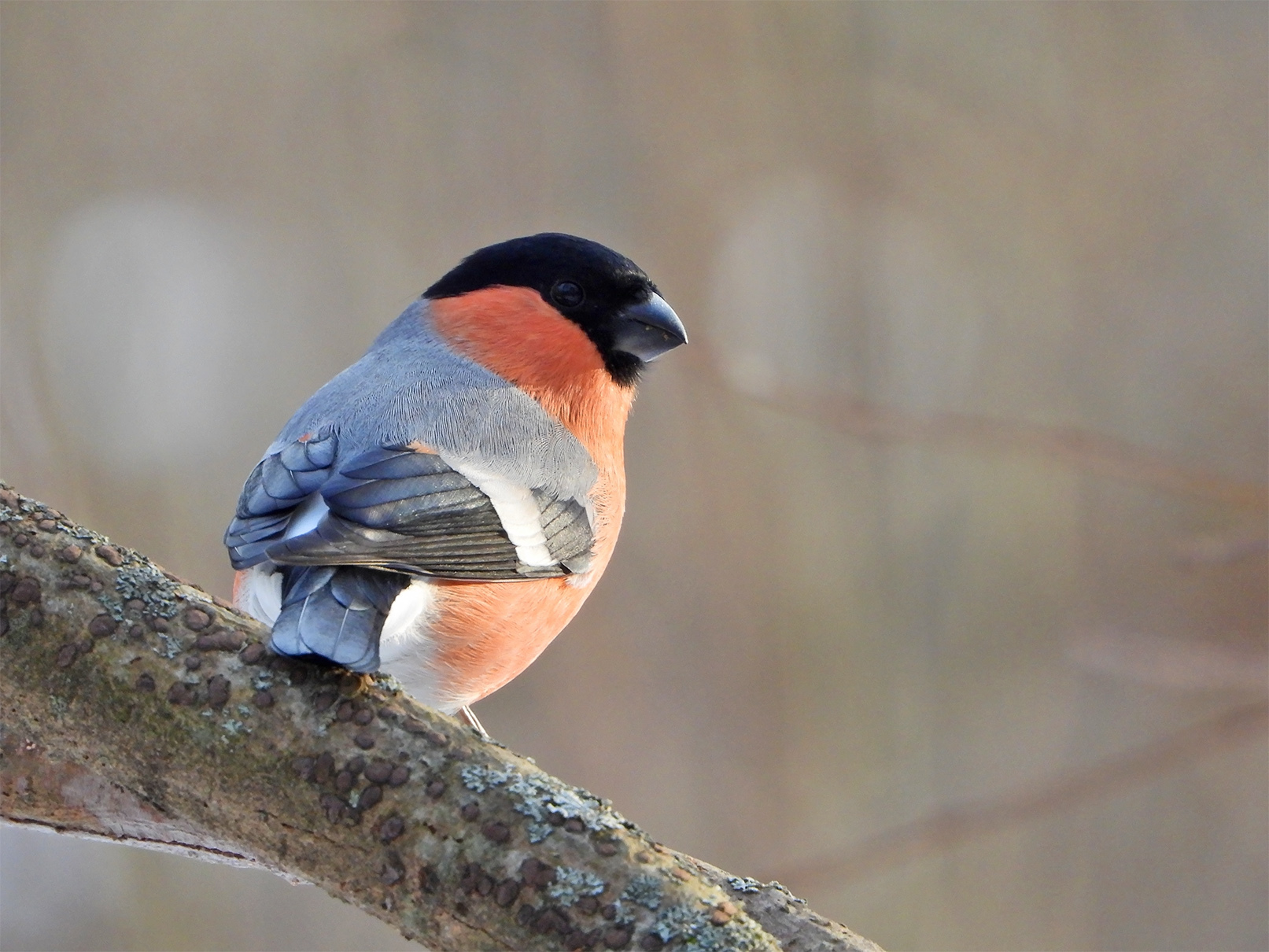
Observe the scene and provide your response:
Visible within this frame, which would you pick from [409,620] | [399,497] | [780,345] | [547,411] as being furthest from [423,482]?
[780,345]

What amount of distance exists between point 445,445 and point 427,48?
11.2 ft

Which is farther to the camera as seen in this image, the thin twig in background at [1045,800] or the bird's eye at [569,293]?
the bird's eye at [569,293]

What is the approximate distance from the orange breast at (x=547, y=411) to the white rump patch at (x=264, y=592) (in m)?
0.27

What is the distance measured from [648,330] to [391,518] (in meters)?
0.86

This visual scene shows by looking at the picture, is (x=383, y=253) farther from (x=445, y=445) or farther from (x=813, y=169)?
(x=445, y=445)

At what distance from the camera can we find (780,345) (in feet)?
15.1

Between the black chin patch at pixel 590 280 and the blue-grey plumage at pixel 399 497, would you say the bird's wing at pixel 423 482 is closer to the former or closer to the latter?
the blue-grey plumage at pixel 399 497

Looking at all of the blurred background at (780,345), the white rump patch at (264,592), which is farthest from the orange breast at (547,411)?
the blurred background at (780,345)

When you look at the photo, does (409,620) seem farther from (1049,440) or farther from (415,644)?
(1049,440)

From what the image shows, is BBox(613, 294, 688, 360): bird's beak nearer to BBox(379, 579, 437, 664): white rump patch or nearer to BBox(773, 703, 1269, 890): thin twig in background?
BBox(379, 579, 437, 664): white rump patch

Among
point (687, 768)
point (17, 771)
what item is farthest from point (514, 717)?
point (17, 771)

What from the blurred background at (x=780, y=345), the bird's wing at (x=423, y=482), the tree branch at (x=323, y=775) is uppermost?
the blurred background at (x=780, y=345)

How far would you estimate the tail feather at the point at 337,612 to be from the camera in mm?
1122

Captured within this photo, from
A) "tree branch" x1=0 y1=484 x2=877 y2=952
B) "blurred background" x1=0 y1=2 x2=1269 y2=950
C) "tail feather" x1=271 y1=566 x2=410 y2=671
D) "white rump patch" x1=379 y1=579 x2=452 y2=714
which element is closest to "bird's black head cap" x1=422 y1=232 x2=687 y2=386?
"white rump patch" x1=379 y1=579 x2=452 y2=714
